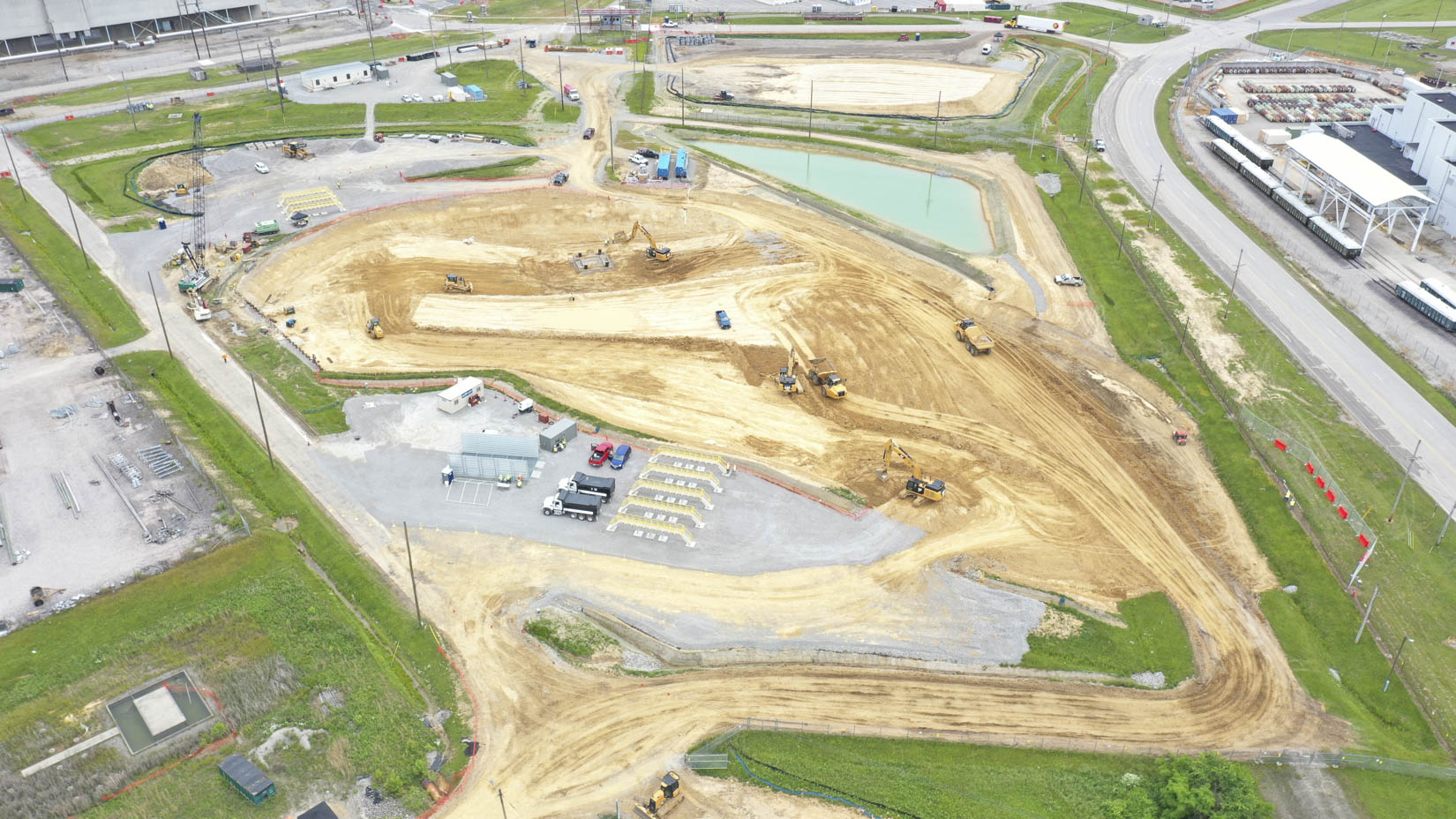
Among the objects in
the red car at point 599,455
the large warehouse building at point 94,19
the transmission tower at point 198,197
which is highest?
the large warehouse building at point 94,19

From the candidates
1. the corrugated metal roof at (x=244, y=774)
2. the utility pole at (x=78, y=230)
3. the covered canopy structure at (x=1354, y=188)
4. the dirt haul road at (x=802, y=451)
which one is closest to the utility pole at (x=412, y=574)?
the dirt haul road at (x=802, y=451)

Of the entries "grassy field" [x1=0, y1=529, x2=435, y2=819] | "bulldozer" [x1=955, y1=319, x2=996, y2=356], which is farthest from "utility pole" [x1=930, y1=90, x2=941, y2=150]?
"grassy field" [x1=0, y1=529, x2=435, y2=819]

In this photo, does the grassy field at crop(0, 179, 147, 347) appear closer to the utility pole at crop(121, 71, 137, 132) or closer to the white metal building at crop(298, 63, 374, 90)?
the utility pole at crop(121, 71, 137, 132)

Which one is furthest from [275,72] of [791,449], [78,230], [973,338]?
[973,338]

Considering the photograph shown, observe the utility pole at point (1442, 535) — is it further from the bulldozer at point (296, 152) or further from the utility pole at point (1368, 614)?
the bulldozer at point (296, 152)

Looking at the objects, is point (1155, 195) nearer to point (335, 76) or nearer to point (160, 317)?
point (160, 317)

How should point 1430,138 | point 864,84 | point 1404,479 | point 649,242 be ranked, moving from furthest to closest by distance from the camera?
point 864,84, point 1430,138, point 649,242, point 1404,479

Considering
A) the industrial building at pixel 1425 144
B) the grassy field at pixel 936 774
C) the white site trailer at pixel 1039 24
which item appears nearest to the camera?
the grassy field at pixel 936 774
